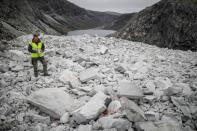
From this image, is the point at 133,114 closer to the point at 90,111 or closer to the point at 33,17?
the point at 90,111

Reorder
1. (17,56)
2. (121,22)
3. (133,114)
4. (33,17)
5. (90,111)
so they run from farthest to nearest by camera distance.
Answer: (121,22) < (33,17) < (17,56) < (90,111) < (133,114)

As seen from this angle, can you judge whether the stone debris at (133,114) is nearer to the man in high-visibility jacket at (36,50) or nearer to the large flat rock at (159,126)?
the large flat rock at (159,126)

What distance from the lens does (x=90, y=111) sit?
181 inches

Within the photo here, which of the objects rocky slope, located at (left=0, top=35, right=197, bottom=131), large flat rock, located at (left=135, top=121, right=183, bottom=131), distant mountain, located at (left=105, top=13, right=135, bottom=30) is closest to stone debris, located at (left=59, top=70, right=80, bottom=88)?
rocky slope, located at (left=0, top=35, right=197, bottom=131)

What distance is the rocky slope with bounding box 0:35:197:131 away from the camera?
4.44 meters

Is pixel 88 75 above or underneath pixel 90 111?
above

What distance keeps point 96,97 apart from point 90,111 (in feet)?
1.73

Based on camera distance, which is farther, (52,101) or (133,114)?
(52,101)

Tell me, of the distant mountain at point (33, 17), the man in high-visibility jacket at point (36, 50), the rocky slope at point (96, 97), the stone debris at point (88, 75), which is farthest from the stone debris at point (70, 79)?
the distant mountain at point (33, 17)

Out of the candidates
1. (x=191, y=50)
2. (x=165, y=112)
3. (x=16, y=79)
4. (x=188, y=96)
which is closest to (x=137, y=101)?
(x=165, y=112)

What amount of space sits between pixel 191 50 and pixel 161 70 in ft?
22.5

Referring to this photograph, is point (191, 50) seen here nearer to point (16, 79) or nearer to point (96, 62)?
point (96, 62)

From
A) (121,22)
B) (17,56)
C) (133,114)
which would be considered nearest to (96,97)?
(133,114)

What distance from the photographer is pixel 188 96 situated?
5.48m
